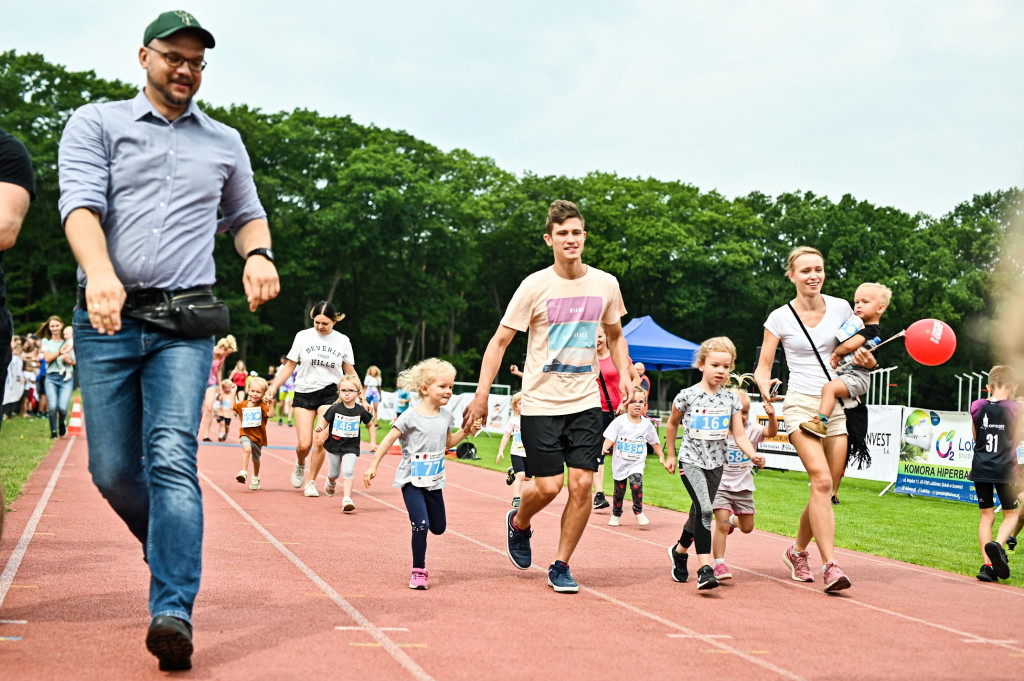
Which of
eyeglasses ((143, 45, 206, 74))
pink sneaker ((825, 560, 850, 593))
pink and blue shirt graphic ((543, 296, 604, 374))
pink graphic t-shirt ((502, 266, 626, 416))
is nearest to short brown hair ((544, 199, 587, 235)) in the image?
pink graphic t-shirt ((502, 266, 626, 416))

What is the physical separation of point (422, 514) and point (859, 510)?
9.72m

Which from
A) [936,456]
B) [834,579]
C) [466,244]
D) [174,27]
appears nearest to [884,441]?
[936,456]

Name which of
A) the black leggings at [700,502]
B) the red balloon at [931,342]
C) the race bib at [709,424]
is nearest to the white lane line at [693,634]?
the black leggings at [700,502]

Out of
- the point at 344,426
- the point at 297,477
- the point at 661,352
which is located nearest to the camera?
the point at 344,426

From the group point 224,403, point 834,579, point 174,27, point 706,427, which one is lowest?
point 834,579

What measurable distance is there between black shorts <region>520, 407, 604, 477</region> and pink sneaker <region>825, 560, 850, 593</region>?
171 centimetres

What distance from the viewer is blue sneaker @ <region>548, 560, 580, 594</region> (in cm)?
670

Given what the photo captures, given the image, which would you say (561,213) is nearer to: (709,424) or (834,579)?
(709,424)

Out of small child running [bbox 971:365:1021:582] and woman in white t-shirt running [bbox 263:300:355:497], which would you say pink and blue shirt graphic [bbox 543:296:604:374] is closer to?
small child running [bbox 971:365:1021:582]

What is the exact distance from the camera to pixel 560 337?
7.04m

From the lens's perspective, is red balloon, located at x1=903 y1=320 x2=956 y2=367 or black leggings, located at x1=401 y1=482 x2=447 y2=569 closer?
black leggings, located at x1=401 y1=482 x2=447 y2=569

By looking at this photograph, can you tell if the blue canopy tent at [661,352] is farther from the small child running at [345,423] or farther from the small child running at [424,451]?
the small child running at [424,451]

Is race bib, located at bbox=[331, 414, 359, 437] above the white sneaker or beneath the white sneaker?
above

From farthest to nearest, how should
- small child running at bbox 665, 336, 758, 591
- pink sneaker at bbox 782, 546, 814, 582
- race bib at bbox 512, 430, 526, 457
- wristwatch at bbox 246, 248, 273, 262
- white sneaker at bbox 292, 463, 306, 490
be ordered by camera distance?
white sneaker at bbox 292, 463, 306, 490, race bib at bbox 512, 430, 526, 457, pink sneaker at bbox 782, 546, 814, 582, small child running at bbox 665, 336, 758, 591, wristwatch at bbox 246, 248, 273, 262
